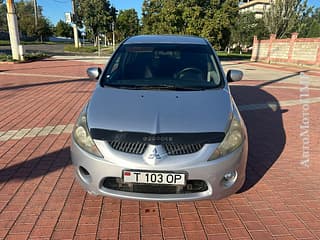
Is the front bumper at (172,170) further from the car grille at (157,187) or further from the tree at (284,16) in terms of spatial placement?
the tree at (284,16)

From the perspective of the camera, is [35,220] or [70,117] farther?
[70,117]

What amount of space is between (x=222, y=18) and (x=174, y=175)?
2812 centimetres

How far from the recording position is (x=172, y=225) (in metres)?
2.59

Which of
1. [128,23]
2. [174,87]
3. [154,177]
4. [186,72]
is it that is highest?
[128,23]

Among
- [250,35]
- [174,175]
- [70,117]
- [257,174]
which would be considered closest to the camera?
[174,175]

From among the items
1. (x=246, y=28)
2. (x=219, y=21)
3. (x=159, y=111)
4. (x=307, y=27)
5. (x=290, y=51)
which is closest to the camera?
(x=159, y=111)

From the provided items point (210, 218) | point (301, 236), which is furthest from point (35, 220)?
point (301, 236)

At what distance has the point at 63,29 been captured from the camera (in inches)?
3494

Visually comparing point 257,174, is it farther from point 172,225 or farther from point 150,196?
point 150,196

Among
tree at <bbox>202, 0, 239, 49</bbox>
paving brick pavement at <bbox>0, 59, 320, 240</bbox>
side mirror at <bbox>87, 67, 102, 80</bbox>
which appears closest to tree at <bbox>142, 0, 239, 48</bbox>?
tree at <bbox>202, 0, 239, 49</bbox>

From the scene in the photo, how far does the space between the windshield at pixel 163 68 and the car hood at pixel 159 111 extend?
0.71 feet

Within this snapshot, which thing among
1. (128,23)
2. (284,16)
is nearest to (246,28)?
(284,16)

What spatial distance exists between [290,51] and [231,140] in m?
26.7

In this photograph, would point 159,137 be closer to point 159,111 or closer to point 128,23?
point 159,111
